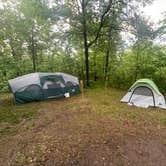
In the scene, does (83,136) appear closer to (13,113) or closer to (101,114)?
(101,114)

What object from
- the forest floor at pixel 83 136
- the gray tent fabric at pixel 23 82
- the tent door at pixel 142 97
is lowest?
the forest floor at pixel 83 136

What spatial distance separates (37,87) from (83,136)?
18.3 ft

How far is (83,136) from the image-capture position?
6.05 metres

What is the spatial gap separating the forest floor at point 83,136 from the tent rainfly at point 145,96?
24.4 inches

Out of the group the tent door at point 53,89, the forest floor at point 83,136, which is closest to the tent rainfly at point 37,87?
the tent door at point 53,89

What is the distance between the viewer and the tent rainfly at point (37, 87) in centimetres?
1070

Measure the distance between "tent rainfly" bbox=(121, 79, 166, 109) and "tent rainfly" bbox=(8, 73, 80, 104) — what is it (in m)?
3.76

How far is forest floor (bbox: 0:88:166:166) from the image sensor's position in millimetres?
4898

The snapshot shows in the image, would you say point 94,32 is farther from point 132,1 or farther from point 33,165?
point 33,165

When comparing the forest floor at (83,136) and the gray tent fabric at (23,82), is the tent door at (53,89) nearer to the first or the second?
the gray tent fabric at (23,82)

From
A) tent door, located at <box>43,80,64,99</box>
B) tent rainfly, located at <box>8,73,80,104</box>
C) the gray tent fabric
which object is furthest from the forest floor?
tent door, located at <box>43,80,64,99</box>

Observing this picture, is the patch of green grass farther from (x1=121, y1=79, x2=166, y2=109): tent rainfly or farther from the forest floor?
(x1=121, y1=79, x2=166, y2=109): tent rainfly

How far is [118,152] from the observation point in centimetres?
518

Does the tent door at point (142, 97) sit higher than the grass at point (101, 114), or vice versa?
the tent door at point (142, 97)
